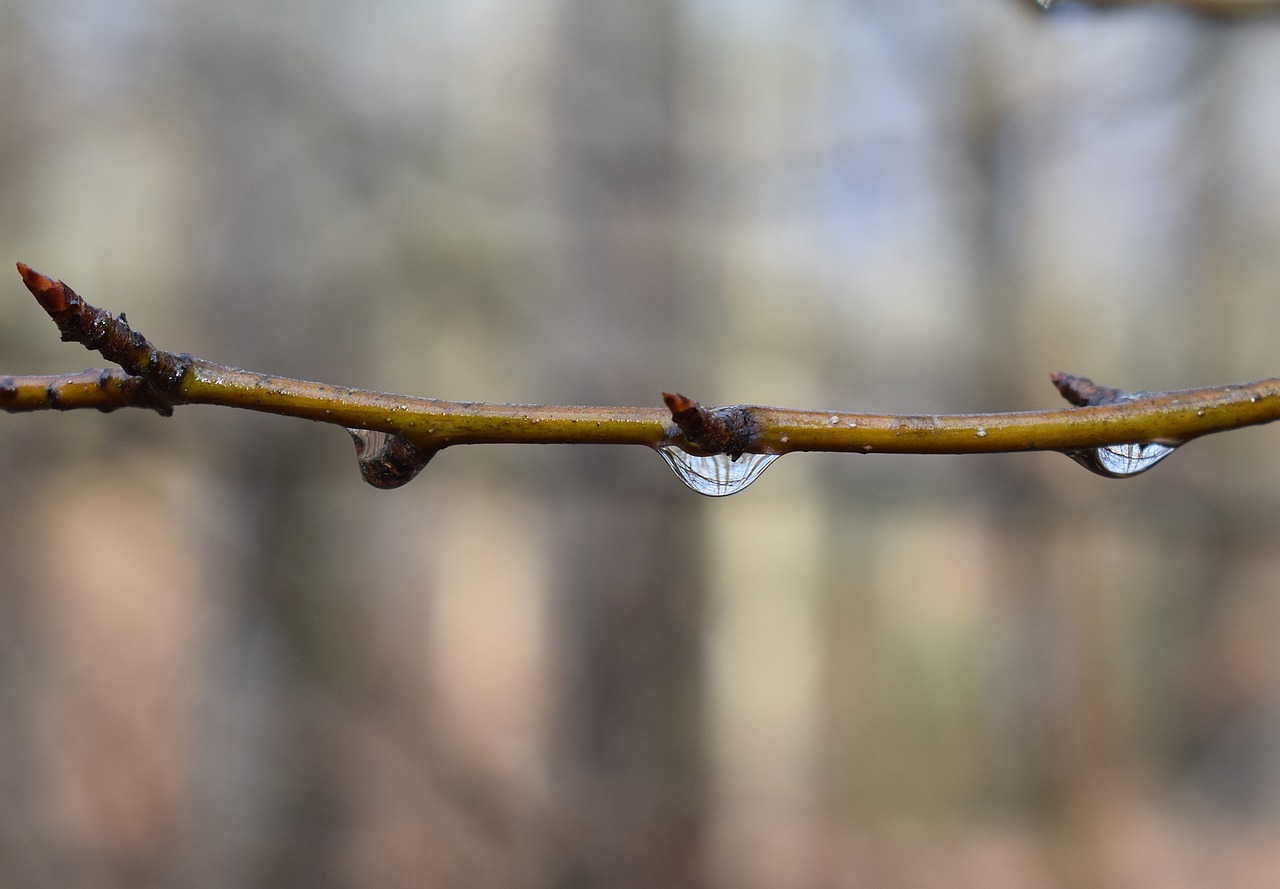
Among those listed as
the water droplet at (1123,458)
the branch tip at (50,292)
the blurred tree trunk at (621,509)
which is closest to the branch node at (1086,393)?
the water droplet at (1123,458)

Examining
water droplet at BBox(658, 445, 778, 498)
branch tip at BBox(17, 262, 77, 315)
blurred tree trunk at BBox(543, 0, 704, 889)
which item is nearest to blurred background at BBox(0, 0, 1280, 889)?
blurred tree trunk at BBox(543, 0, 704, 889)

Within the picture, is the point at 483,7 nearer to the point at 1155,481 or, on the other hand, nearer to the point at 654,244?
the point at 654,244

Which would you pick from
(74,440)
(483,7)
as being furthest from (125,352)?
(483,7)

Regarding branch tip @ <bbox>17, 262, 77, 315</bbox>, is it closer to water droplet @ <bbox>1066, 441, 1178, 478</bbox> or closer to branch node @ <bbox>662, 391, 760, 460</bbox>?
branch node @ <bbox>662, 391, 760, 460</bbox>

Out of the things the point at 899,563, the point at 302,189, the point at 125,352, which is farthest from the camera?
the point at 899,563

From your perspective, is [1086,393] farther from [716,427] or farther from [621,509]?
[621,509]

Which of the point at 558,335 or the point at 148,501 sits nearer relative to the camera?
the point at 148,501

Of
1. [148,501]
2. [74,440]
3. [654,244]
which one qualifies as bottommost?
[148,501]
